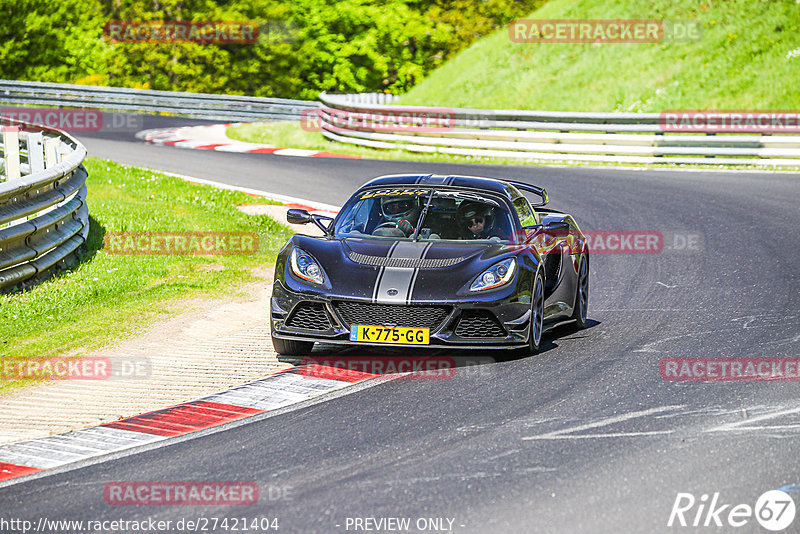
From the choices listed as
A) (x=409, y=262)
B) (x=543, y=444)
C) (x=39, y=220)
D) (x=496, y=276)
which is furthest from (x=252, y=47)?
(x=543, y=444)

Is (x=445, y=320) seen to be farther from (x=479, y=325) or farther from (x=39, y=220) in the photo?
(x=39, y=220)

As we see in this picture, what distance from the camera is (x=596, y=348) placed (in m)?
8.66

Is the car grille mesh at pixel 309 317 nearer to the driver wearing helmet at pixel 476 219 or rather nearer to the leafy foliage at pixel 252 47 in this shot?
the driver wearing helmet at pixel 476 219

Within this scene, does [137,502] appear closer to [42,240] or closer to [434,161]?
[42,240]

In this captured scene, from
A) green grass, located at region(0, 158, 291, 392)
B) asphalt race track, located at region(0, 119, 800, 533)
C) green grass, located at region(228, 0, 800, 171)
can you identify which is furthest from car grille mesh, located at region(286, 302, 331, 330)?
green grass, located at region(228, 0, 800, 171)

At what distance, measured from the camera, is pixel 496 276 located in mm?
8164

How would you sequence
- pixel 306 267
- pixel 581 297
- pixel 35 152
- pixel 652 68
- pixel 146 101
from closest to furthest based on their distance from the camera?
pixel 306 267 < pixel 581 297 < pixel 35 152 < pixel 652 68 < pixel 146 101

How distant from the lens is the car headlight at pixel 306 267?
8234 mm

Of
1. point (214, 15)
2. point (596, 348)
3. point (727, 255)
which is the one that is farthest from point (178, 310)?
point (214, 15)

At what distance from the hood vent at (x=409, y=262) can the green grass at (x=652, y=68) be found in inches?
838

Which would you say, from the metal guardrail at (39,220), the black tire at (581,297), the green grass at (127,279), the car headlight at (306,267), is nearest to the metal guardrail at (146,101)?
the green grass at (127,279)

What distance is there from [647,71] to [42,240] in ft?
74.4

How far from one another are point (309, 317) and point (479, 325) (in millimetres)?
1222

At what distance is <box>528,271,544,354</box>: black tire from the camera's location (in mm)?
8312
